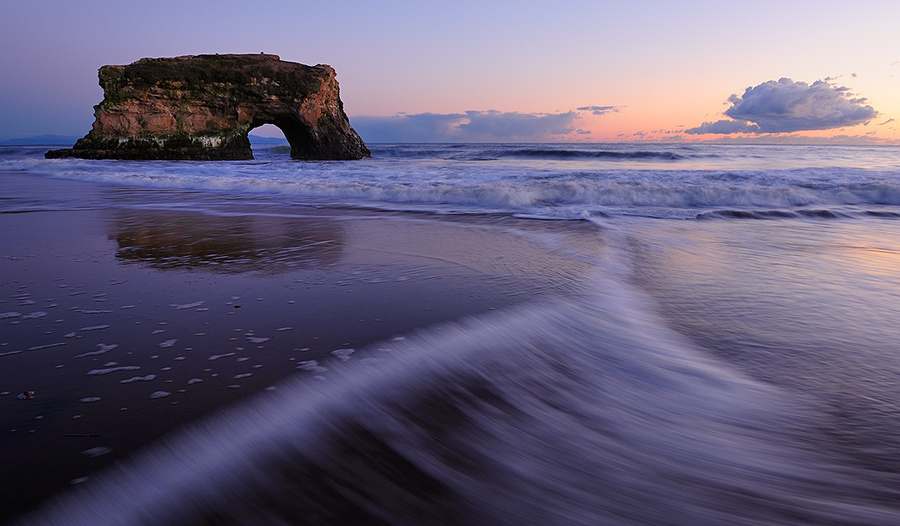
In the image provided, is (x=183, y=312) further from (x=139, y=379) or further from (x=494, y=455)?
(x=494, y=455)

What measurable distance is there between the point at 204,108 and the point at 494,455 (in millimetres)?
29186

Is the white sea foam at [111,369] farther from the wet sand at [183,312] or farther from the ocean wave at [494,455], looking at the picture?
the ocean wave at [494,455]

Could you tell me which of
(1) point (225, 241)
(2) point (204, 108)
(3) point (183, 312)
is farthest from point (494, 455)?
(2) point (204, 108)

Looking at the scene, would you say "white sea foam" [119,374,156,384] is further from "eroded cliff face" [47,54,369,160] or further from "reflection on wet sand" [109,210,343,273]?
"eroded cliff face" [47,54,369,160]

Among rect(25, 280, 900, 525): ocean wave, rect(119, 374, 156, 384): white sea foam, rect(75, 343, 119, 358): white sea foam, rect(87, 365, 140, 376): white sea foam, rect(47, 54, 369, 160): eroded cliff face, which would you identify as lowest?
rect(25, 280, 900, 525): ocean wave

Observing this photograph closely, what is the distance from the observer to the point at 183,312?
206 cm

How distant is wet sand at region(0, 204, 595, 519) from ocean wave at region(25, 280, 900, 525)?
0.12m

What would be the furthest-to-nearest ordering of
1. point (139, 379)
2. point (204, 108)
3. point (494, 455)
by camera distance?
point (204, 108), point (139, 379), point (494, 455)

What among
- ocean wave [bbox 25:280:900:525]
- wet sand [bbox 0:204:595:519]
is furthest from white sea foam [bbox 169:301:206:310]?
ocean wave [bbox 25:280:900:525]

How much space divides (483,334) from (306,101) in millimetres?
27364

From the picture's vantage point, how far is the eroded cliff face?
24469mm

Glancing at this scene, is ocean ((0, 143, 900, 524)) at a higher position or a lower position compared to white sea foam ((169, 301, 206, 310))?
lower

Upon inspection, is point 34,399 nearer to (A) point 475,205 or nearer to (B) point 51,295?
(B) point 51,295

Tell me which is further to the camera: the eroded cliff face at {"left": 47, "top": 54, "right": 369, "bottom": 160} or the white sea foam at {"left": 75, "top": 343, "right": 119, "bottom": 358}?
the eroded cliff face at {"left": 47, "top": 54, "right": 369, "bottom": 160}
